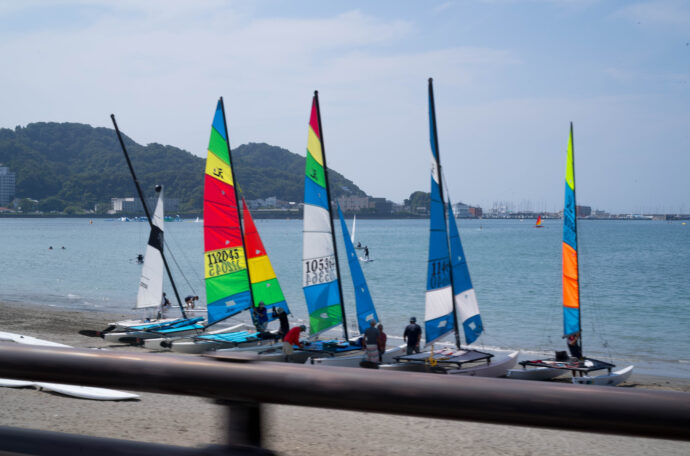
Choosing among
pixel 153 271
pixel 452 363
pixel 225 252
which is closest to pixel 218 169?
pixel 225 252

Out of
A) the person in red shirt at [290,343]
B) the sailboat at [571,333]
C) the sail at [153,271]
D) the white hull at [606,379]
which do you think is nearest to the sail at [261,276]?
the sail at [153,271]

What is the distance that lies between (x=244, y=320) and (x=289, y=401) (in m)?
27.6

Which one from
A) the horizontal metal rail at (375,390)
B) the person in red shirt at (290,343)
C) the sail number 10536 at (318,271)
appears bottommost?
the person in red shirt at (290,343)

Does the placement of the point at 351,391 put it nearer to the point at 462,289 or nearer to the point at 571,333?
the point at 462,289

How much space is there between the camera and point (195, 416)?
2158 millimetres

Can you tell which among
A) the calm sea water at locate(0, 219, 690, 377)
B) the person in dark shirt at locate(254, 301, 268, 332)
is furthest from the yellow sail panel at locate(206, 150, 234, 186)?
the calm sea water at locate(0, 219, 690, 377)

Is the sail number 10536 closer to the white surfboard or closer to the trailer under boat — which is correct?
the trailer under boat

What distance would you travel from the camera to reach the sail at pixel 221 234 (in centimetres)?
1905

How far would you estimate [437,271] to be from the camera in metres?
15.9

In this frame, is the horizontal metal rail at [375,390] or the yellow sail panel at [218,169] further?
the yellow sail panel at [218,169]

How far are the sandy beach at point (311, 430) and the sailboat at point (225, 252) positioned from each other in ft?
54.6

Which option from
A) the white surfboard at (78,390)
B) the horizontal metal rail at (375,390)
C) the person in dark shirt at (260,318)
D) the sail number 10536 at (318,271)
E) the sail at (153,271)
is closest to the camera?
the horizontal metal rail at (375,390)

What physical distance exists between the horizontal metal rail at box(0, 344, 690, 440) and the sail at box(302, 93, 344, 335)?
14843 mm

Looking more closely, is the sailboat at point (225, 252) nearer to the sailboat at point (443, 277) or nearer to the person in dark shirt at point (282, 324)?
the person in dark shirt at point (282, 324)
